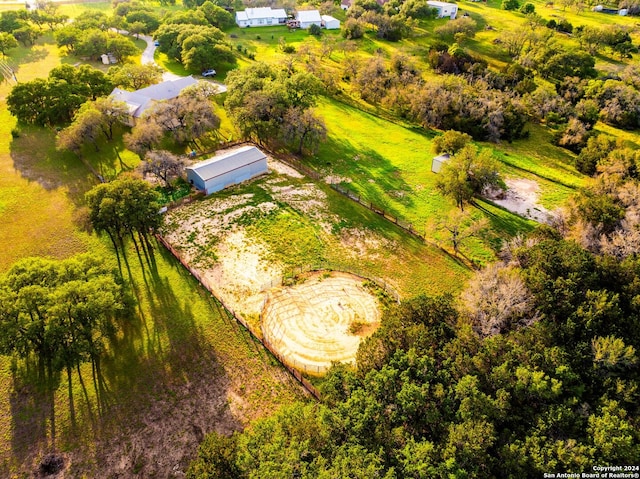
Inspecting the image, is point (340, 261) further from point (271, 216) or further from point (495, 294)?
point (495, 294)

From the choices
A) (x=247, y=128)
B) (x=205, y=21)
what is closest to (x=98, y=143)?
(x=247, y=128)

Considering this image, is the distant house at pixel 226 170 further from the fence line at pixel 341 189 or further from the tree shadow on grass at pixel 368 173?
the tree shadow on grass at pixel 368 173

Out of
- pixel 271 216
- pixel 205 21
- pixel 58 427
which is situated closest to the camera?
pixel 58 427

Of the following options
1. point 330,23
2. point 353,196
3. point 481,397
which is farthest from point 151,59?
point 481,397

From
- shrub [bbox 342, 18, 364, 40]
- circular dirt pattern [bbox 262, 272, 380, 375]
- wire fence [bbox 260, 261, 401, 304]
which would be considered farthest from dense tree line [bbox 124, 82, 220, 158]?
shrub [bbox 342, 18, 364, 40]

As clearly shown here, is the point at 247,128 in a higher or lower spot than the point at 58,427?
higher

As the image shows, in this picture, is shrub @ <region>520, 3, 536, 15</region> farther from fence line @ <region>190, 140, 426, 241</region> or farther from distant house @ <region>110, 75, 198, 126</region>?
fence line @ <region>190, 140, 426, 241</region>
